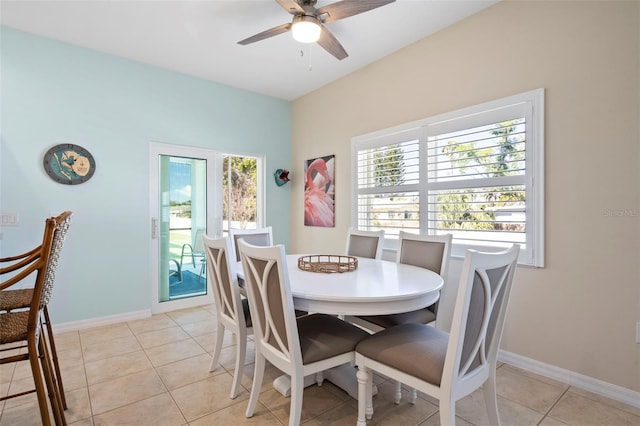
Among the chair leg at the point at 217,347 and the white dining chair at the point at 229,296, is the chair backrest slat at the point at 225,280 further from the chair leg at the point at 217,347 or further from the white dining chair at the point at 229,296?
the chair leg at the point at 217,347

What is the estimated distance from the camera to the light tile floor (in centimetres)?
→ 180

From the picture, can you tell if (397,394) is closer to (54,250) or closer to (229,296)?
(229,296)

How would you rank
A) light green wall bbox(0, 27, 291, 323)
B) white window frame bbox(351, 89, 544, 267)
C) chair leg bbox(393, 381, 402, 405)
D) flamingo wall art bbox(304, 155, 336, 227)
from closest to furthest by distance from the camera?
chair leg bbox(393, 381, 402, 405) < white window frame bbox(351, 89, 544, 267) < light green wall bbox(0, 27, 291, 323) < flamingo wall art bbox(304, 155, 336, 227)

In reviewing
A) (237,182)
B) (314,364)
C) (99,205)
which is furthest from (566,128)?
(99,205)

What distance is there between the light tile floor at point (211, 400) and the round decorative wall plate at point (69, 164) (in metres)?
1.58

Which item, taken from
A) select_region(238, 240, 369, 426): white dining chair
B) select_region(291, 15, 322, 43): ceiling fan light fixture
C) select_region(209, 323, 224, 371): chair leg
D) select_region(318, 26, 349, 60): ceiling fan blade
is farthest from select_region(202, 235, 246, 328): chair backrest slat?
select_region(318, 26, 349, 60): ceiling fan blade

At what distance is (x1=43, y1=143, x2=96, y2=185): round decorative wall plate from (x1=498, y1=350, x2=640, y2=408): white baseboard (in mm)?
4068

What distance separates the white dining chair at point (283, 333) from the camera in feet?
5.05

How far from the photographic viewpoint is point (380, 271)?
2.15 metres

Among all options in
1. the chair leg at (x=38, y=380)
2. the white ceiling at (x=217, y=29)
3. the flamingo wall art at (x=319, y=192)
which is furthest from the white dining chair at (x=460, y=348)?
the flamingo wall art at (x=319, y=192)

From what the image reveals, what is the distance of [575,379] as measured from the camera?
2.13m

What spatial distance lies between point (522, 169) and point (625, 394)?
152cm

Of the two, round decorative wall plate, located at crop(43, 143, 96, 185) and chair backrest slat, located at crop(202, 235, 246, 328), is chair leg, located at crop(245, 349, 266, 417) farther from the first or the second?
round decorative wall plate, located at crop(43, 143, 96, 185)

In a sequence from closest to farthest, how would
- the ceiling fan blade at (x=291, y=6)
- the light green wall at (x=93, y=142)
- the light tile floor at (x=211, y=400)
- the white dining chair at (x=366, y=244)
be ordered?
the light tile floor at (x=211, y=400) → the ceiling fan blade at (x=291, y=6) → the white dining chair at (x=366, y=244) → the light green wall at (x=93, y=142)
